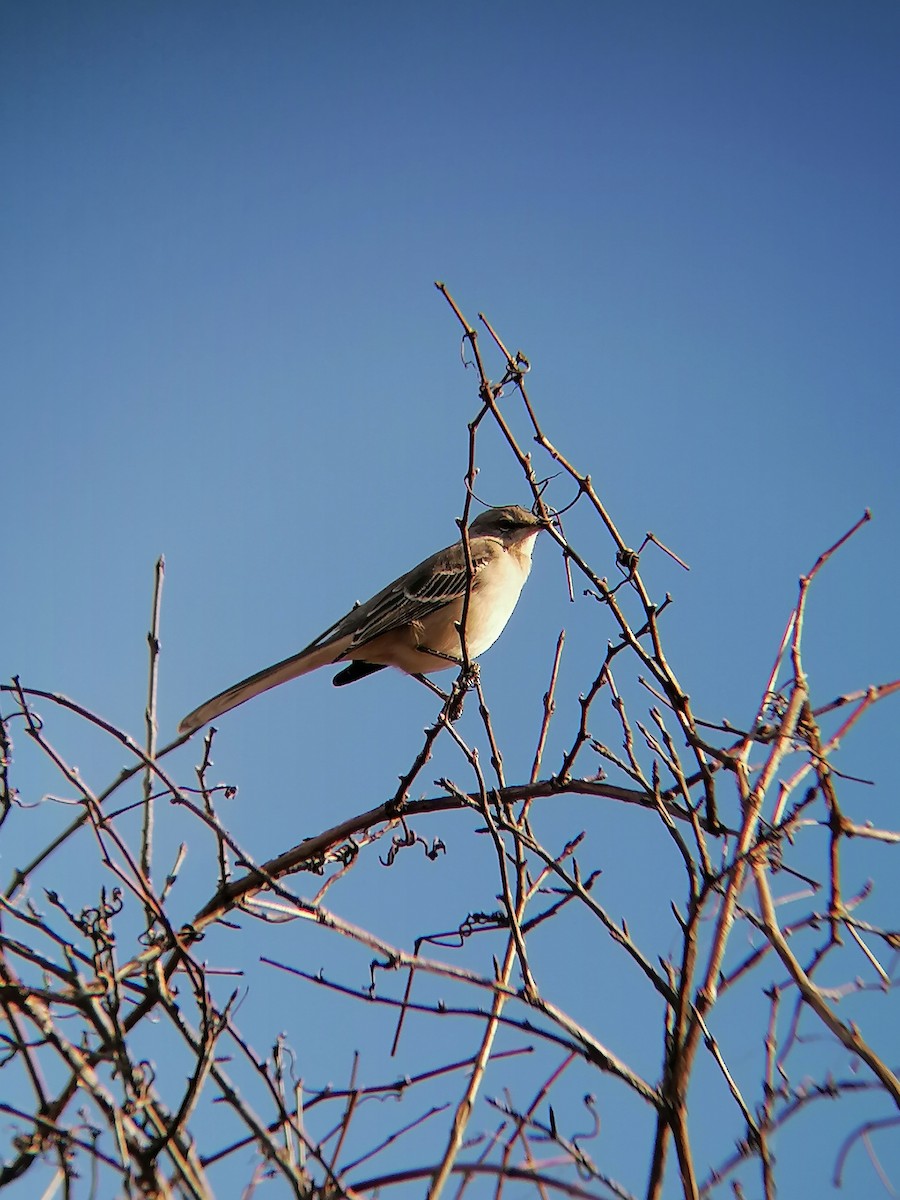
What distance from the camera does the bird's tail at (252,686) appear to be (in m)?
4.58

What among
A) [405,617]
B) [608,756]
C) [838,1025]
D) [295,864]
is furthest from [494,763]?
[405,617]

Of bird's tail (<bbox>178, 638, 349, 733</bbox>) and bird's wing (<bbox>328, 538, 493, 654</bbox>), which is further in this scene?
bird's wing (<bbox>328, 538, 493, 654</bbox>)

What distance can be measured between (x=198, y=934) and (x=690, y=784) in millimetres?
1110

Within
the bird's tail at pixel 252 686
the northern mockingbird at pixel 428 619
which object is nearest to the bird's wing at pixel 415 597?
the northern mockingbird at pixel 428 619

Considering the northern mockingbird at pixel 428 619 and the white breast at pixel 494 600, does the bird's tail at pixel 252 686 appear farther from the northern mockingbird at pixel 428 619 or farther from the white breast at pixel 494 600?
the white breast at pixel 494 600

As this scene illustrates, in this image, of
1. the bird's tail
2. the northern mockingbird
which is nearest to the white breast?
the northern mockingbird

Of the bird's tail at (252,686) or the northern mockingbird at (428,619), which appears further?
the northern mockingbird at (428,619)

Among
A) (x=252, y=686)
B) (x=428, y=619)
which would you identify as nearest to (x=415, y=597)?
(x=428, y=619)

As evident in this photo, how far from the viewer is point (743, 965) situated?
2016mm

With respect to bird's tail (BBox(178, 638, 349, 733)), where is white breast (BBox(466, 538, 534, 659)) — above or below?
above

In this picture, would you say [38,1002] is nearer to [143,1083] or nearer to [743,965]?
[143,1083]

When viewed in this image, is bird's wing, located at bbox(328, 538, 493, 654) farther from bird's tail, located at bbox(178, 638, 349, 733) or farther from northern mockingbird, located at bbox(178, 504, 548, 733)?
bird's tail, located at bbox(178, 638, 349, 733)

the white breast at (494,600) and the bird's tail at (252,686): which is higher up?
the white breast at (494,600)

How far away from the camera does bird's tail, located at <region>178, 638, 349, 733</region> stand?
4578 millimetres
